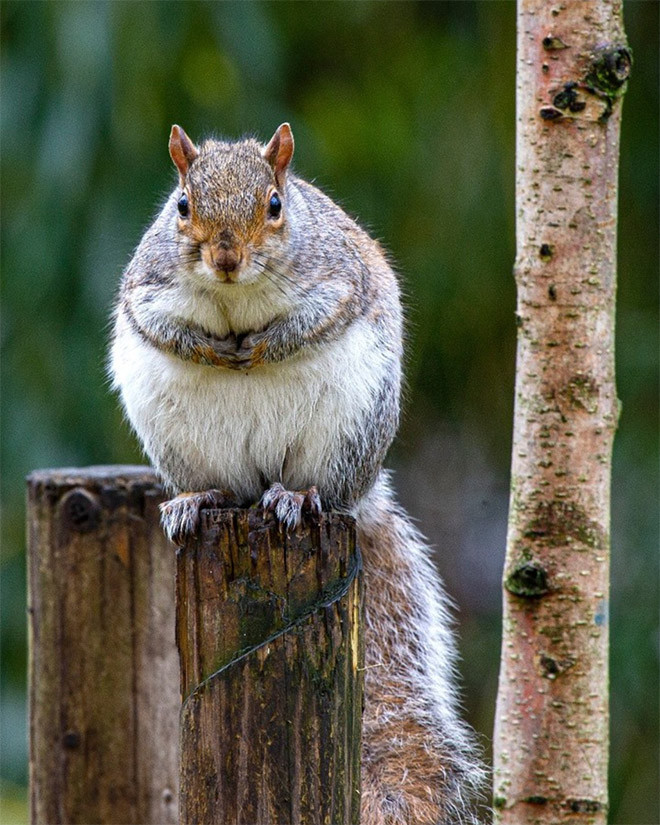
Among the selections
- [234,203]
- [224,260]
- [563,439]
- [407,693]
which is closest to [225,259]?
[224,260]

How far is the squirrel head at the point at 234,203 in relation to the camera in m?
1.64

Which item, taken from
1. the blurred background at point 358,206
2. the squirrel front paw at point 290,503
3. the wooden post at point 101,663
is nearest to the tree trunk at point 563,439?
the squirrel front paw at point 290,503

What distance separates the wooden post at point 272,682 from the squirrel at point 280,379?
256 mm

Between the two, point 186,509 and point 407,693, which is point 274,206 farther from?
point 407,693

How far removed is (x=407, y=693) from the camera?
6.11 feet

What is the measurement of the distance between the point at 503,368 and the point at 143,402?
2264mm

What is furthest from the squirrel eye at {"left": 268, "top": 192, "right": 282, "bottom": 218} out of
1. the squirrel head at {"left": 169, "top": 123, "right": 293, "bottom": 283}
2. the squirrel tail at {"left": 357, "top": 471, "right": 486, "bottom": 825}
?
the squirrel tail at {"left": 357, "top": 471, "right": 486, "bottom": 825}

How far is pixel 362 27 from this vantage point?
4156 mm

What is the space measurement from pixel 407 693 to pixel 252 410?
1.59 feet

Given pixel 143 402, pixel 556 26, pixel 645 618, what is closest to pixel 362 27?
pixel 645 618

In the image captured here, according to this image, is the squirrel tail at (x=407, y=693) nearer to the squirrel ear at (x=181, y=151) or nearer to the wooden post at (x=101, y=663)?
the wooden post at (x=101, y=663)

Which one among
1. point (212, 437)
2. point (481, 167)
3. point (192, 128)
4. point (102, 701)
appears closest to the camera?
point (212, 437)

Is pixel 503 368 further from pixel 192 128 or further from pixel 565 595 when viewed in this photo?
pixel 565 595

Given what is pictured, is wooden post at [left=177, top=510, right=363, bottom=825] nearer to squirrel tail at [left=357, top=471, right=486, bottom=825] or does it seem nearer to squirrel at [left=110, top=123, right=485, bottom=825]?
squirrel at [left=110, top=123, right=485, bottom=825]
